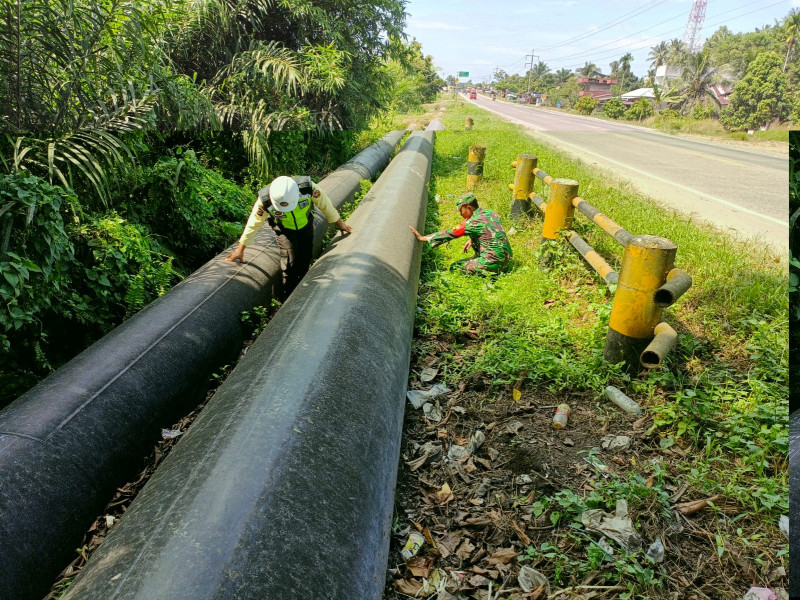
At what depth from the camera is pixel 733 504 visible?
2.40 meters

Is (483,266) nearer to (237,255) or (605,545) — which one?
(237,255)

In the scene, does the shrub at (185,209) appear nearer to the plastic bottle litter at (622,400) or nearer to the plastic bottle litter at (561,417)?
the plastic bottle litter at (561,417)

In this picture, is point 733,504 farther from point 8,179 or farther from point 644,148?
point 644,148

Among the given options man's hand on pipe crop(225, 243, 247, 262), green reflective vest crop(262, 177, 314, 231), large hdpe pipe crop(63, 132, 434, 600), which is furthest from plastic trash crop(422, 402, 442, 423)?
man's hand on pipe crop(225, 243, 247, 262)

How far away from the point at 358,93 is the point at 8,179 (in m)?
7.96

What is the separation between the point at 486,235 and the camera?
16.8ft

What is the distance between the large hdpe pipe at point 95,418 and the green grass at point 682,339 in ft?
5.64

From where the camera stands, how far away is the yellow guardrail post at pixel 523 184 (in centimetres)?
638

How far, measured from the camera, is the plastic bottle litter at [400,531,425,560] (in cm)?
229

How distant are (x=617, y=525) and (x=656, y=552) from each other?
7.1 inches

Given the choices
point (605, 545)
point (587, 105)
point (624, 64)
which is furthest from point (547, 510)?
point (624, 64)

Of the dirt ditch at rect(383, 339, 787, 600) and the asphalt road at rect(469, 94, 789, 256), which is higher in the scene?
the asphalt road at rect(469, 94, 789, 256)

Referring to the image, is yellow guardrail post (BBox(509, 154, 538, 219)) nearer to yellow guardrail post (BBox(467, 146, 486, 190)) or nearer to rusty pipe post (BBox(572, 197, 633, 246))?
rusty pipe post (BBox(572, 197, 633, 246))

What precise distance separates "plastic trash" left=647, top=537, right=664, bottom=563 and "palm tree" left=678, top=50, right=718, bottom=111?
32503mm
